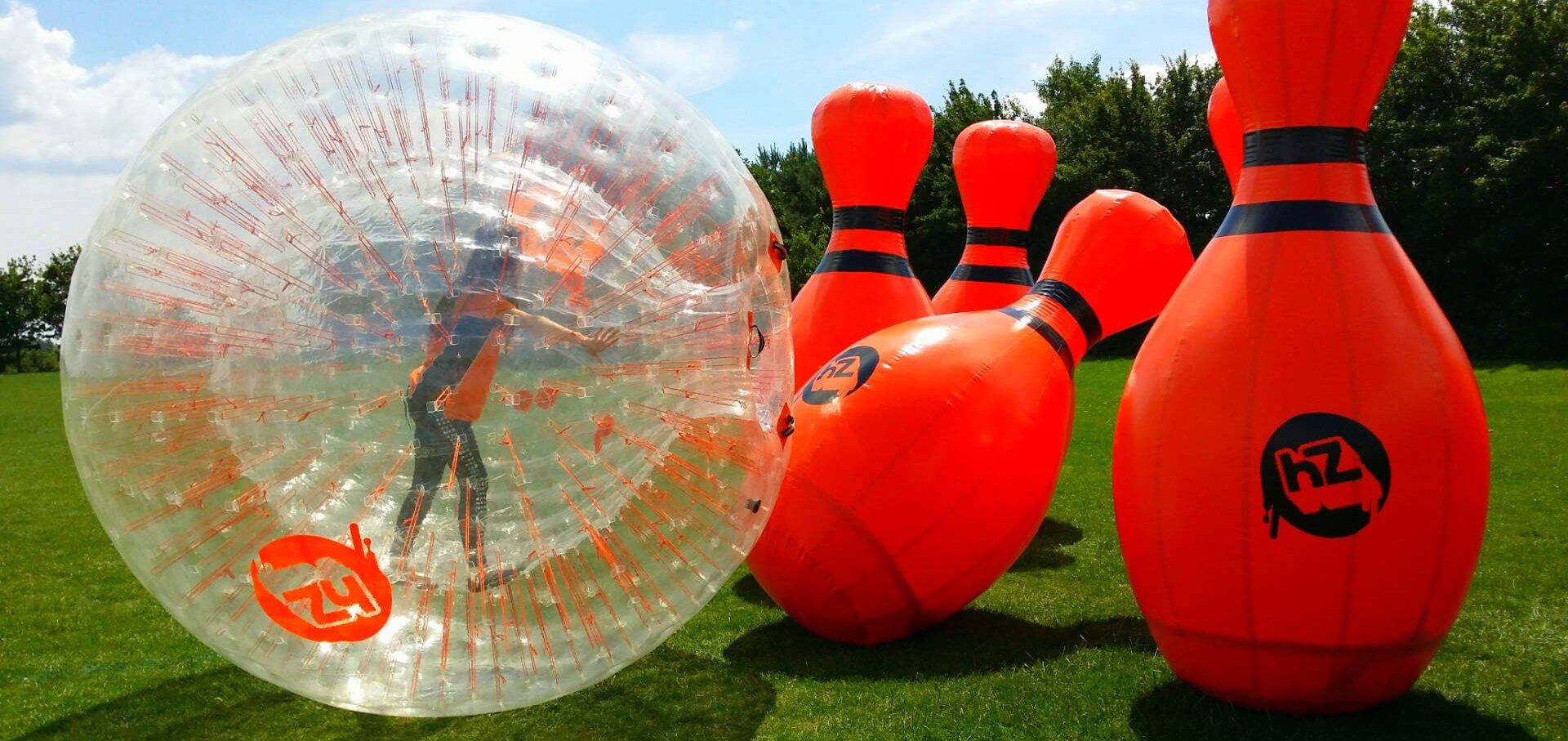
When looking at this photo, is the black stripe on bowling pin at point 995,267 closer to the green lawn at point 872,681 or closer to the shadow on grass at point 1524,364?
the green lawn at point 872,681

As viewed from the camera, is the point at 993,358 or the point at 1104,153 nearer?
the point at 993,358

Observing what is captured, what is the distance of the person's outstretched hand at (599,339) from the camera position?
8.99 ft

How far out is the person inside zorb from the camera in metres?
2.60

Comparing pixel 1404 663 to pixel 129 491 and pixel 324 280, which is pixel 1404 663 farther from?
pixel 129 491

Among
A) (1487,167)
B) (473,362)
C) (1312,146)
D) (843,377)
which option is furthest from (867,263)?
(1487,167)

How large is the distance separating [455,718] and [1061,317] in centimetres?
271

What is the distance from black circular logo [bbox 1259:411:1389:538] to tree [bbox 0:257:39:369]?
140 ft

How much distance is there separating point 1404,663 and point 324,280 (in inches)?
122

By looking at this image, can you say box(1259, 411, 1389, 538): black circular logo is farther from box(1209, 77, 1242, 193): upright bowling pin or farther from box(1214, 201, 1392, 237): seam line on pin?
box(1209, 77, 1242, 193): upright bowling pin

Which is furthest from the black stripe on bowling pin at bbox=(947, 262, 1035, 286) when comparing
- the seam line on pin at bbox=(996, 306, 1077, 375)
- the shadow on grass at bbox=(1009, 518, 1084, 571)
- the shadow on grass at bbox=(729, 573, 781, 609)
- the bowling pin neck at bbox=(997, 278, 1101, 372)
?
the shadow on grass at bbox=(729, 573, 781, 609)

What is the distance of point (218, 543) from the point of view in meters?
2.72

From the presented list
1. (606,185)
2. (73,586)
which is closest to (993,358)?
(606,185)

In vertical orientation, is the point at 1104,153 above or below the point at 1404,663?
above

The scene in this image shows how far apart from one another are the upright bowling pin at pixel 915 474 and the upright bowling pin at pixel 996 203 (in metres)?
2.09
